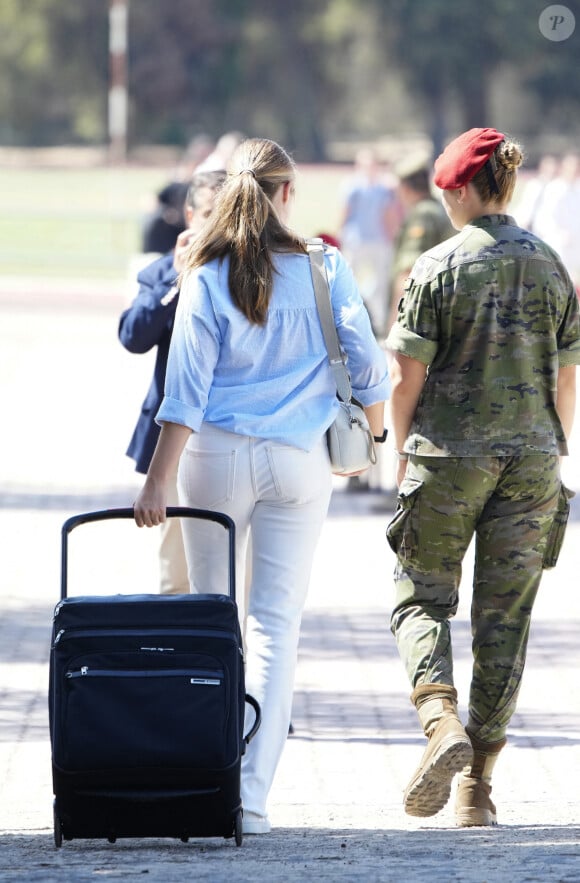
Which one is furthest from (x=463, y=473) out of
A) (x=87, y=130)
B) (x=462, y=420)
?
(x=87, y=130)

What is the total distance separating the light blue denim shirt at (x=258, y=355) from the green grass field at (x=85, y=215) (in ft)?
55.2

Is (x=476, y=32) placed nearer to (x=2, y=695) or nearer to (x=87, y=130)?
(x=87, y=130)

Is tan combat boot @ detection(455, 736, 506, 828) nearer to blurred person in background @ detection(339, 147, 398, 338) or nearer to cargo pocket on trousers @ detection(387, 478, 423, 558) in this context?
cargo pocket on trousers @ detection(387, 478, 423, 558)

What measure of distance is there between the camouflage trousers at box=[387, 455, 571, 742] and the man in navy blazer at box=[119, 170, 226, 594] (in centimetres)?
131

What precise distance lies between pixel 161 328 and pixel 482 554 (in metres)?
1.56

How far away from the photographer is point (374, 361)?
4.27m

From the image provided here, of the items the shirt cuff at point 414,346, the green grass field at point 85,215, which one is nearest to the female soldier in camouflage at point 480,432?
the shirt cuff at point 414,346

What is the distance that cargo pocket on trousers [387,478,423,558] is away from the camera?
435 cm

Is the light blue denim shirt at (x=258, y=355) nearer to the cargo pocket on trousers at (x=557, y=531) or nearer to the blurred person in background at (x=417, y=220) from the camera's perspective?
the cargo pocket on trousers at (x=557, y=531)

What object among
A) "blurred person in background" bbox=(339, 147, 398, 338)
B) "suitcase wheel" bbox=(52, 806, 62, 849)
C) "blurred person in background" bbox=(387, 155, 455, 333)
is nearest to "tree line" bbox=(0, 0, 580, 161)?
"blurred person in background" bbox=(339, 147, 398, 338)

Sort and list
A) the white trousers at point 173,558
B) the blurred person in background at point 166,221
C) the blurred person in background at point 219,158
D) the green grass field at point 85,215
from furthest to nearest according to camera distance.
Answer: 1. the green grass field at point 85,215
2. the blurred person in background at point 166,221
3. the blurred person in background at point 219,158
4. the white trousers at point 173,558

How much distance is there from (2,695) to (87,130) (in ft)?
255

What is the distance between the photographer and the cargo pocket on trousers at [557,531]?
438cm

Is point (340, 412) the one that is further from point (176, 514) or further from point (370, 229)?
point (370, 229)
